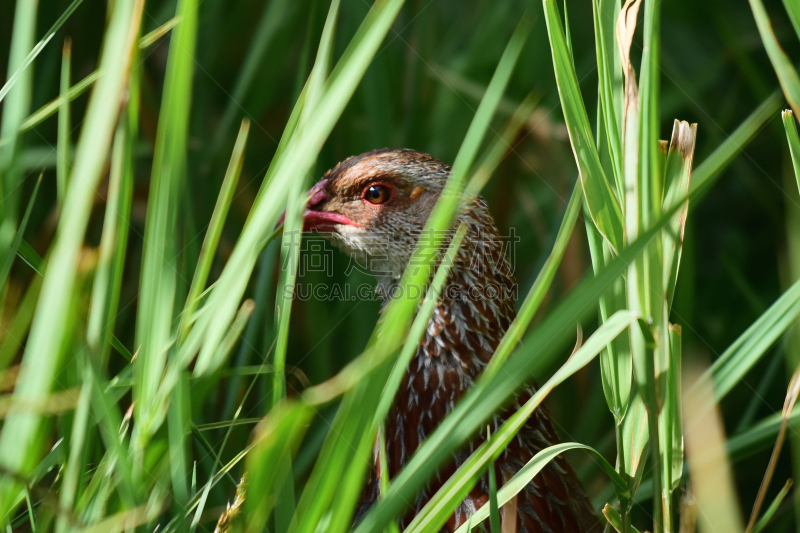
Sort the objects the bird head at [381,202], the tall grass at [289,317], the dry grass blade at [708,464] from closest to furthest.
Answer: the tall grass at [289,317] < the dry grass blade at [708,464] < the bird head at [381,202]

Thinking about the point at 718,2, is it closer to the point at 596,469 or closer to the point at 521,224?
the point at 521,224

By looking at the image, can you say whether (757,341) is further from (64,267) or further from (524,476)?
(64,267)

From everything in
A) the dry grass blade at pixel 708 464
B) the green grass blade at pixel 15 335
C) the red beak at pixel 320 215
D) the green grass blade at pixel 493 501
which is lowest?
the green grass blade at pixel 493 501

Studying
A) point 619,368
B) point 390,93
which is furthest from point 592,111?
point 619,368

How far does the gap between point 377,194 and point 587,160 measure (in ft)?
2.71

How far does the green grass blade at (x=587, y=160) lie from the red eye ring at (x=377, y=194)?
2.60 ft

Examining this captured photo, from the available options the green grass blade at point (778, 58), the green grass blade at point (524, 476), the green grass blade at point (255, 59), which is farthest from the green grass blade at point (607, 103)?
the green grass blade at point (255, 59)

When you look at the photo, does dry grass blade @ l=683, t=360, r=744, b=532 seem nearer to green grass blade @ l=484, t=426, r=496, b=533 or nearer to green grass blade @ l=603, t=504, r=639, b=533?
green grass blade @ l=603, t=504, r=639, b=533

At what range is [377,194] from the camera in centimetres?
178

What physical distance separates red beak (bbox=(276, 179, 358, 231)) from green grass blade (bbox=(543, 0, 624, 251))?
0.86 meters

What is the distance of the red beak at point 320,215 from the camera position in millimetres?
1811

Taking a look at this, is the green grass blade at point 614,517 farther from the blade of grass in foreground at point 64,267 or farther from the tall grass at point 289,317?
the blade of grass in foreground at point 64,267

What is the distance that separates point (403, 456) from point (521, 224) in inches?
40.0

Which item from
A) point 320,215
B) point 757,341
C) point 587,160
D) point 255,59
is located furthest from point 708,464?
point 255,59
